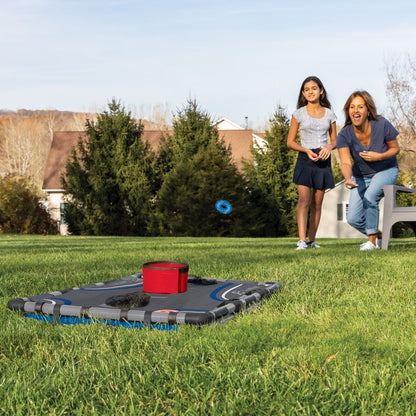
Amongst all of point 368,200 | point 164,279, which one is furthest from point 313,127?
point 164,279

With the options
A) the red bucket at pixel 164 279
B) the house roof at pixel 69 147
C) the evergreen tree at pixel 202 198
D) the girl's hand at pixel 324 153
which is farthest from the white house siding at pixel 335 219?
the red bucket at pixel 164 279

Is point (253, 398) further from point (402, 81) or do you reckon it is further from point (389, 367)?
point (402, 81)

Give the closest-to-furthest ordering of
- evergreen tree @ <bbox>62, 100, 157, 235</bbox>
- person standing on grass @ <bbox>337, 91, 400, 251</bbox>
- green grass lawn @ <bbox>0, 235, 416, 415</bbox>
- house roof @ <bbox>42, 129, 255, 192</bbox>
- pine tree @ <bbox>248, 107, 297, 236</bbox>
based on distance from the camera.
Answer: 1. green grass lawn @ <bbox>0, 235, 416, 415</bbox>
2. person standing on grass @ <bbox>337, 91, 400, 251</bbox>
3. evergreen tree @ <bbox>62, 100, 157, 235</bbox>
4. pine tree @ <bbox>248, 107, 297, 236</bbox>
5. house roof @ <bbox>42, 129, 255, 192</bbox>

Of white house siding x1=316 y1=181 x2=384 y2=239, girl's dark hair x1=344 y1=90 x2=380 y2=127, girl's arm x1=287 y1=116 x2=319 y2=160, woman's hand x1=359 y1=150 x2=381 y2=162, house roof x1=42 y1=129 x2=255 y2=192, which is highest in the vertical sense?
house roof x1=42 y1=129 x2=255 y2=192

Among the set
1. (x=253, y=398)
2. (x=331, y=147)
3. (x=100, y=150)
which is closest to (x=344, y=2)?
(x=331, y=147)

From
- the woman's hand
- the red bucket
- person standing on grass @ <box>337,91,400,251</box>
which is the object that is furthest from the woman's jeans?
the red bucket

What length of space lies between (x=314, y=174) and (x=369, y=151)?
0.74 metres

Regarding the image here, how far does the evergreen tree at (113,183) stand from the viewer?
19031 mm

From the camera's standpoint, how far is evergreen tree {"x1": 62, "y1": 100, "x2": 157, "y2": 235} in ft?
62.4

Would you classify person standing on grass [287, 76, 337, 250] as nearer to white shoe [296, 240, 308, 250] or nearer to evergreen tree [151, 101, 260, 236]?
white shoe [296, 240, 308, 250]

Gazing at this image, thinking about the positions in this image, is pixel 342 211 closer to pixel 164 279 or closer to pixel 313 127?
pixel 313 127

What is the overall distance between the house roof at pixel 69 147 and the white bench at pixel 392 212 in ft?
84.8

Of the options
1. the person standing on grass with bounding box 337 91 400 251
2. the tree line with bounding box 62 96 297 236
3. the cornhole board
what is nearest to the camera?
the cornhole board

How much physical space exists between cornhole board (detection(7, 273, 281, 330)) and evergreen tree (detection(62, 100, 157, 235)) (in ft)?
51.7
